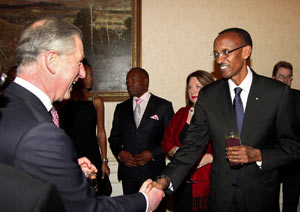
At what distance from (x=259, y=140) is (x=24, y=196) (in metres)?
2.07

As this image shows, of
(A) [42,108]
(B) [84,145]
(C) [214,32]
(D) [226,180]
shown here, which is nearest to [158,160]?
(B) [84,145]

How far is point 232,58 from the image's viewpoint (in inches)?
96.3

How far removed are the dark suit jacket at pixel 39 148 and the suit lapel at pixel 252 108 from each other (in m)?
1.36

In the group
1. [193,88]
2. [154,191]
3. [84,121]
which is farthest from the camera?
[84,121]

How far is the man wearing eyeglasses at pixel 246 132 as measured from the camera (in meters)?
2.29

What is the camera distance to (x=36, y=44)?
5.14ft

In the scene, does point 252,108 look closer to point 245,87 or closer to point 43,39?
point 245,87

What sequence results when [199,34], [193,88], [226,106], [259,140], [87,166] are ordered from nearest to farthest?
[87,166] → [259,140] → [226,106] → [193,88] → [199,34]

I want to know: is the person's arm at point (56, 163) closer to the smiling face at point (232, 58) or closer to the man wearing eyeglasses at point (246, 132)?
the man wearing eyeglasses at point (246, 132)

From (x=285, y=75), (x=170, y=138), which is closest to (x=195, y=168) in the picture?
(x=170, y=138)

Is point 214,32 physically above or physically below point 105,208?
above

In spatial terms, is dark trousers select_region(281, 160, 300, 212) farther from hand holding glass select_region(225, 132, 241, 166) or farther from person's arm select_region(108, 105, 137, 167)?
hand holding glass select_region(225, 132, 241, 166)

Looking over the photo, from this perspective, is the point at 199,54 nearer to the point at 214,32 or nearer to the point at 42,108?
the point at 214,32

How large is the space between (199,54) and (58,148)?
3.80 m
